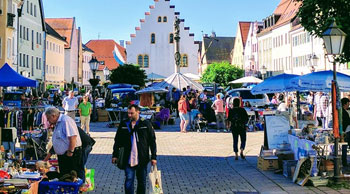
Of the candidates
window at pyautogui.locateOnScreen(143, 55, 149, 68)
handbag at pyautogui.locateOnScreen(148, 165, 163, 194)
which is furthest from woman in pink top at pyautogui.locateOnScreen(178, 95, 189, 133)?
window at pyautogui.locateOnScreen(143, 55, 149, 68)

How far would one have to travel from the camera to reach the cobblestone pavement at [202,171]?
35.8 feet

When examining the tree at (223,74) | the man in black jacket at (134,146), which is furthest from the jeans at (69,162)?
the tree at (223,74)

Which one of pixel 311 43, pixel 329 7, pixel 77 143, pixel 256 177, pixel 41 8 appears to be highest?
pixel 41 8

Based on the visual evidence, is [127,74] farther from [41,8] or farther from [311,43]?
[311,43]

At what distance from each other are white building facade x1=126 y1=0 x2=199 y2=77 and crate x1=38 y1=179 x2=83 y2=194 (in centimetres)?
7238

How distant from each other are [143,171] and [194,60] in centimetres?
7180

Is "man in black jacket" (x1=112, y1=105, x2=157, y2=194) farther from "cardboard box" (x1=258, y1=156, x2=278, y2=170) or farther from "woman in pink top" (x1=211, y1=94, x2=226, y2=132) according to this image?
"woman in pink top" (x1=211, y1=94, x2=226, y2=132)

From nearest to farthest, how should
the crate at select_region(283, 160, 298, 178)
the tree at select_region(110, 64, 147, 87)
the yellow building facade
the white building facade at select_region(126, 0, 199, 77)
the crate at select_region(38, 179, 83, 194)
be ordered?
the crate at select_region(38, 179, 83, 194), the crate at select_region(283, 160, 298, 178), the tree at select_region(110, 64, 147, 87), the yellow building facade, the white building facade at select_region(126, 0, 199, 77)

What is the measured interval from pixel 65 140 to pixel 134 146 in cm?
105

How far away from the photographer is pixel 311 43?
63.2 meters

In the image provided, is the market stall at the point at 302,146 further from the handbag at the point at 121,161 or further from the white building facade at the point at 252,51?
the white building facade at the point at 252,51

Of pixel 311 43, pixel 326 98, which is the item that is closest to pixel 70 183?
pixel 326 98

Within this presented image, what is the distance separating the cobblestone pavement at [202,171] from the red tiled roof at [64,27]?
6888cm

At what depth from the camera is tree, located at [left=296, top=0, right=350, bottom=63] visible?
14.8m
